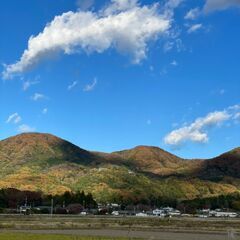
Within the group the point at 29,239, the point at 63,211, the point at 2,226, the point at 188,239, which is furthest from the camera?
the point at 63,211

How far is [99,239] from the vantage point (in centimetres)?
5784

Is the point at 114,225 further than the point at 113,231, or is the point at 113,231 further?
the point at 114,225

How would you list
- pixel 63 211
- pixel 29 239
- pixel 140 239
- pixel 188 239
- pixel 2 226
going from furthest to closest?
pixel 63 211
pixel 2 226
pixel 188 239
pixel 140 239
pixel 29 239

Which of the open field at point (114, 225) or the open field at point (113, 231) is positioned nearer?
the open field at point (113, 231)

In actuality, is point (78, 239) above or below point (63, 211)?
below

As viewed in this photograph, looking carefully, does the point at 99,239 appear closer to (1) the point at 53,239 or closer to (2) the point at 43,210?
(1) the point at 53,239

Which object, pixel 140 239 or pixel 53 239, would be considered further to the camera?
pixel 140 239

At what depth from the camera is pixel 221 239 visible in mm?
66750

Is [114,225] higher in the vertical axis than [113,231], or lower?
higher

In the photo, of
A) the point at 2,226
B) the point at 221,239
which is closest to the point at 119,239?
the point at 221,239

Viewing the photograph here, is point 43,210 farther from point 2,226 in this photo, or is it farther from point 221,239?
point 221,239

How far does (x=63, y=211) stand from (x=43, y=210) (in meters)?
8.33

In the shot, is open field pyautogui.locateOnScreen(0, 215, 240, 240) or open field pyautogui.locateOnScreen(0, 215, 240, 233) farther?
open field pyautogui.locateOnScreen(0, 215, 240, 233)

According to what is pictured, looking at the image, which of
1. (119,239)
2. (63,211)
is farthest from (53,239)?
(63,211)
